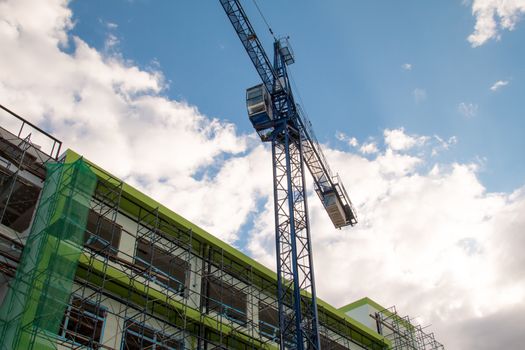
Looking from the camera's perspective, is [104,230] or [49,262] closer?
[49,262]

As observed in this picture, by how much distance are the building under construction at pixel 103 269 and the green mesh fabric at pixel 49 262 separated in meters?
0.03

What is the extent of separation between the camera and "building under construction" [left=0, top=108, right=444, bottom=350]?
16.2 m

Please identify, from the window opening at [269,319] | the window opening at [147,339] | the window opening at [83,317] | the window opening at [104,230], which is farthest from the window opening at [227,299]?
the window opening at [83,317]

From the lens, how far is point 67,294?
16.2 metres

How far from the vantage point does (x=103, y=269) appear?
1883 centimetres

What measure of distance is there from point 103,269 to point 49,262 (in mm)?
2675

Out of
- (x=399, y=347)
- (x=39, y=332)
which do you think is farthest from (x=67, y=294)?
(x=399, y=347)

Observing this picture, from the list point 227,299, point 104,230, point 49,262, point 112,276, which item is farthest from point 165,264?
point 49,262

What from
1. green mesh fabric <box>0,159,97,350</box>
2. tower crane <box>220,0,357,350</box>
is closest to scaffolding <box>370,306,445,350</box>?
tower crane <box>220,0,357,350</box>

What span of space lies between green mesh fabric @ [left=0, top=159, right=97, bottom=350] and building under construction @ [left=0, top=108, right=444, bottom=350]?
3 centimetres

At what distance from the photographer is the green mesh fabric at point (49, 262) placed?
15.4 m

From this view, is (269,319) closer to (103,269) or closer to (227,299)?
(227,299)

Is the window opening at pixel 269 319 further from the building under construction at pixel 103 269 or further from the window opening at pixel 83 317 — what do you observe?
the window opening at pixel 83 317

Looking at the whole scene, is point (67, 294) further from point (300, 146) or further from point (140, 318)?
point (300, 146)
